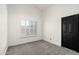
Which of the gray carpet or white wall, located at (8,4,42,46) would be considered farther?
white wall, located at (8,4,42,46)

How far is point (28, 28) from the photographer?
4438mm

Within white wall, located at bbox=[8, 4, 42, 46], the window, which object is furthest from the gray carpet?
the window

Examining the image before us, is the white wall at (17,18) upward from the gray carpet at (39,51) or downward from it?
upward

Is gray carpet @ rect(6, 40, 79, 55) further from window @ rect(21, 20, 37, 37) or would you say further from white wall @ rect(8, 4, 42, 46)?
window @ rect(21, 20, 37, 37)

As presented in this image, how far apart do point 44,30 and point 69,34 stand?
2372 mm

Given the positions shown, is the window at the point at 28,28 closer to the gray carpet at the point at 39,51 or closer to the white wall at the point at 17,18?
the white wall at the point at 17,18

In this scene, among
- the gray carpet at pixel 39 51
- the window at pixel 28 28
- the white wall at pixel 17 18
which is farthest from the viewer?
the window at pixel 28 28

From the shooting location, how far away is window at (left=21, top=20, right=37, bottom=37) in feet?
13.8

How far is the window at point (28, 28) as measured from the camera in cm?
420

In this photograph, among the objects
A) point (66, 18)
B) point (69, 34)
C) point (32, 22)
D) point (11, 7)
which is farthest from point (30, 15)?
point (69, 34)

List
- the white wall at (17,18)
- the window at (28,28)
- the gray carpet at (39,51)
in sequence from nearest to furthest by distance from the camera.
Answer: the gray carpet at (39,51) < the white wall at (17,18) < the window at (28,28)

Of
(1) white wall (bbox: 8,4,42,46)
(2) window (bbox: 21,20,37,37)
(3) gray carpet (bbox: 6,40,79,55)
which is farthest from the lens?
(2) window (bbox: 21,20,37,37)

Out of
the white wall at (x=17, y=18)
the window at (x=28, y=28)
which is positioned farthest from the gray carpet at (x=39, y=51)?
the window at (x=28, y=28)

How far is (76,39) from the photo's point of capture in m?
2.70
